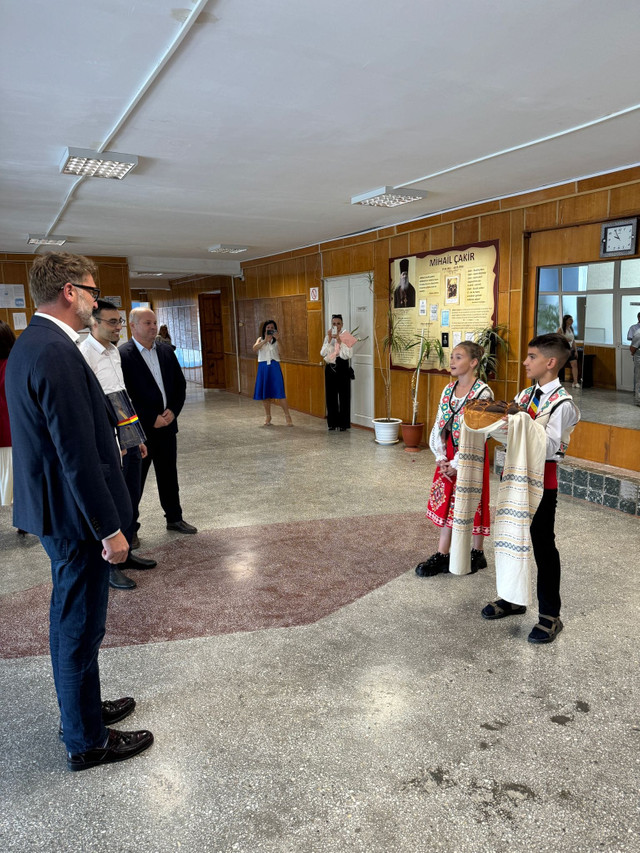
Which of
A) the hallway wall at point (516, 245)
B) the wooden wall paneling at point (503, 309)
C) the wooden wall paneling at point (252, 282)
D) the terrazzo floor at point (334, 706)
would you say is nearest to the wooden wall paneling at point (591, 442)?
the hallway wall at point (516, 245)

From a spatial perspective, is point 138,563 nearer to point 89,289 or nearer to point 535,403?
point 89,289

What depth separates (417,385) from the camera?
22.1ft

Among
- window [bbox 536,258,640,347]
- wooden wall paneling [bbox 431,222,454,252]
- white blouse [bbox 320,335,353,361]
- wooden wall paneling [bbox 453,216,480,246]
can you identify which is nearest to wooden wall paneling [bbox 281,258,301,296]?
white blouse [bbox 320,335,353,361]

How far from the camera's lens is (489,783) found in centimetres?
187

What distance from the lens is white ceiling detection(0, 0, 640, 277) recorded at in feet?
7.19

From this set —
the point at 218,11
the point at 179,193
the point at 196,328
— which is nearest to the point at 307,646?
the point at 218,11

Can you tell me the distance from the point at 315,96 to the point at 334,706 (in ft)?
Answer: 9.73

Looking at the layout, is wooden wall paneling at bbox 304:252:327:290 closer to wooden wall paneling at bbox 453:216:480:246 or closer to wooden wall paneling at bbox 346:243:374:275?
wooden wall paneling at bbox 346:243:374:275

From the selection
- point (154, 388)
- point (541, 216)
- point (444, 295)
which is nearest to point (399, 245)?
point (444, 295)

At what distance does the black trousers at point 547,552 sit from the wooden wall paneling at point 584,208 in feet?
10.7

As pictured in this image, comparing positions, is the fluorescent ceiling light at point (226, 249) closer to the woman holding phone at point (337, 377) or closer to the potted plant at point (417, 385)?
the woman holding phone at point (337, 377)

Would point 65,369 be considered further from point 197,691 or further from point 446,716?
point 446,716

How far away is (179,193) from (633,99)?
145 inches

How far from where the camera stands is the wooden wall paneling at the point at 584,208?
4.68 m
